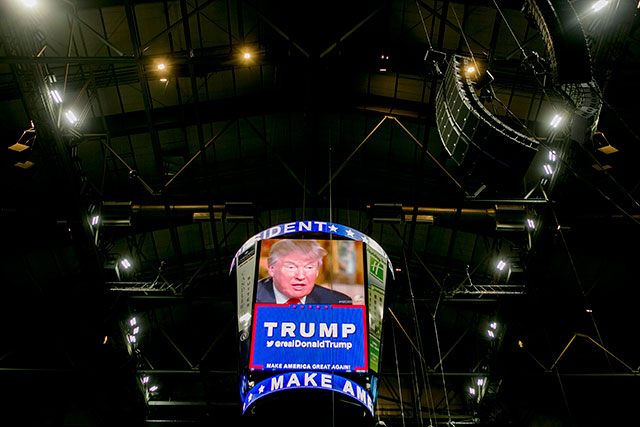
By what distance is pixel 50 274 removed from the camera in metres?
15.5

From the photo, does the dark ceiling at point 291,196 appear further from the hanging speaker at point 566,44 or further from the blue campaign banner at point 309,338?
the blue campaign banner at point 309,338

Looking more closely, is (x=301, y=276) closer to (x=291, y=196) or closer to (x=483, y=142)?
(x=483, y=142)

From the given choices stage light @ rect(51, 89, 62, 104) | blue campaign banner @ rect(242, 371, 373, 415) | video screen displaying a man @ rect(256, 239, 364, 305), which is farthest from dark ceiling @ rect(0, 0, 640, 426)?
blue campaign banner @ rect(242, 371, 373, 415)

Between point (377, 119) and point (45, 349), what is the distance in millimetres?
12870

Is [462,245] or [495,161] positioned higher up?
[462,245]

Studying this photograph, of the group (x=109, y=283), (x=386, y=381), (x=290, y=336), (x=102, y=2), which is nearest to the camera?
(x=290, y=336)

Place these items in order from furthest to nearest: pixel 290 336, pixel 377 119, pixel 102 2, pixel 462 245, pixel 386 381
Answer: pixel 386 381, pixel 462 245, pixel 377 119, pixel 102 2, pixel 290 336

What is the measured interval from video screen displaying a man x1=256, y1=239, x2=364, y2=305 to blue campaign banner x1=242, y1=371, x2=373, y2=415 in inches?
53.0

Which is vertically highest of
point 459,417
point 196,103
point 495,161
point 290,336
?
point 196,103

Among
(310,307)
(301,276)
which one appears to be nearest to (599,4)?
(301,276)

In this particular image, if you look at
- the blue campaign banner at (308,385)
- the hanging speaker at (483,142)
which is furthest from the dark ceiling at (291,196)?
the blue campaign banner at (308,385)

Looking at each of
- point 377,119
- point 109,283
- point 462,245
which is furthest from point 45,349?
point 462,245

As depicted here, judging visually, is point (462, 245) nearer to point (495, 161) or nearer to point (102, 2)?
point (495, 161)

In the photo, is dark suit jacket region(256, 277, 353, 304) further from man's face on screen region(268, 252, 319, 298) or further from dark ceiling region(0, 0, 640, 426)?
dark ceiling region(0, 0, 640, 426)
